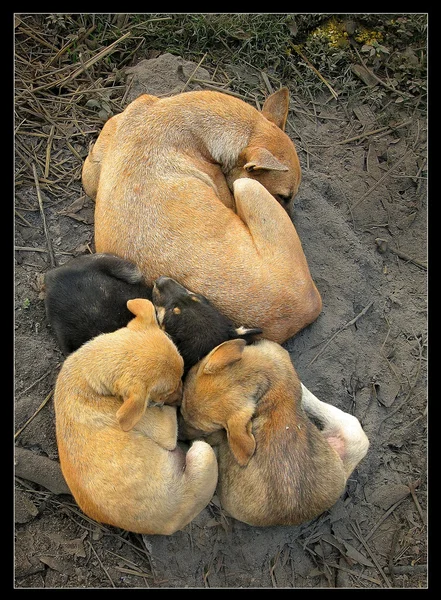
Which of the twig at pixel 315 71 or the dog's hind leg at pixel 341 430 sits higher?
the twig at pixel 315 71

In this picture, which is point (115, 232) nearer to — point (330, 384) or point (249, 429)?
point (249, 429)

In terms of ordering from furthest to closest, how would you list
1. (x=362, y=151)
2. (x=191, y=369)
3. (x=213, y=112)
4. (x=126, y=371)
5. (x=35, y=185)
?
(x=362, y=151) → (x=35, y=185) → (x=213, y=112) → (x=191, y=369) → (x=126, y=371)

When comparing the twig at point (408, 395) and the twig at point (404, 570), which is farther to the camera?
the twig at point (408, 395)

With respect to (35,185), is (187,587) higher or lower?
lower

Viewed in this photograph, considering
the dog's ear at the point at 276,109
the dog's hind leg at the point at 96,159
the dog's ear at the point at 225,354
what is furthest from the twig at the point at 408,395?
the dog's hind leg at the point at 96,159

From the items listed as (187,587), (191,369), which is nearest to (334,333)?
(191,369)

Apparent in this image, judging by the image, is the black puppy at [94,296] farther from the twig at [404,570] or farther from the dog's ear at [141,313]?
the twig at [404,570]

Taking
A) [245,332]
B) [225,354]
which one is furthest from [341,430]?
[225,354]

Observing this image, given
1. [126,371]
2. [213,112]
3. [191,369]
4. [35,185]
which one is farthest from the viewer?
[35,185]

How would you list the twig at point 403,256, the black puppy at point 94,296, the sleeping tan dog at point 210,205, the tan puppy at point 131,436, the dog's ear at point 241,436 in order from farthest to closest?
1. the twig at point 403,256
2. the black puppy at point 94,296
3. the sleeping tan dog at point 210,205
4. the dog's ear at point 241,436
5. the tan puppy at point 131,436
